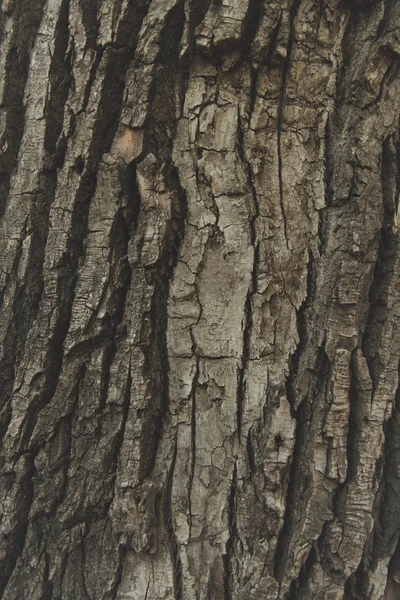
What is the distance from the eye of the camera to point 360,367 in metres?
1.50

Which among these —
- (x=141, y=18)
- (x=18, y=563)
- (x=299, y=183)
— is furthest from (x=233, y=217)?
(x=18, y=563)

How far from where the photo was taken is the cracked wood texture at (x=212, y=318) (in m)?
1.50

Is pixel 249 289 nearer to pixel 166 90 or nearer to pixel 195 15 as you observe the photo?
pixel 166 90

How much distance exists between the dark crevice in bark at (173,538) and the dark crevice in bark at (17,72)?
1.13 meters

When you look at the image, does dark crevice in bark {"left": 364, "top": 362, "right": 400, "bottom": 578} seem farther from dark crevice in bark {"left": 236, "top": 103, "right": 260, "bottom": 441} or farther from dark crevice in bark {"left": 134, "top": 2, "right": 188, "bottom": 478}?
dark crevice in bark {"left": 134, "top": 2, "right": 188, "bottom": 478}

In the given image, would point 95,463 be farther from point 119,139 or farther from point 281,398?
point 119,139

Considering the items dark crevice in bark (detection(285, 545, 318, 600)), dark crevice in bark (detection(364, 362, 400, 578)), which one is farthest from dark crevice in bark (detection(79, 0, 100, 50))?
dark crevice in bark (detection(285, 545, 318, 600))

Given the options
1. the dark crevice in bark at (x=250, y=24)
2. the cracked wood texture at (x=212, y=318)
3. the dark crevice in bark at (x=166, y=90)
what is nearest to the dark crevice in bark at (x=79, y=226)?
the cracked wood texture at (x=212, y=318)

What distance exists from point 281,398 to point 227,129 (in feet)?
2.88

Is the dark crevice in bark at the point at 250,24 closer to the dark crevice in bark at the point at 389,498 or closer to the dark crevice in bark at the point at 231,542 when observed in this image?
the dark crevice in bark at the point at 389,498

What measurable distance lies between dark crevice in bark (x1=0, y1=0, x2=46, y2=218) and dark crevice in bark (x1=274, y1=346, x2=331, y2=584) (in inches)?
48.4

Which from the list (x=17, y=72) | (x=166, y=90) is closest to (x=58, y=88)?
(x=17, y=72)

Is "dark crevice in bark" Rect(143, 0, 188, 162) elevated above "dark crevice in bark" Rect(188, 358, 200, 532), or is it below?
above

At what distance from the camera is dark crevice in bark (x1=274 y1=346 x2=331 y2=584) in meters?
1.50
